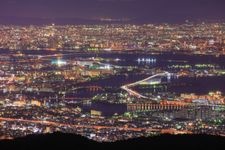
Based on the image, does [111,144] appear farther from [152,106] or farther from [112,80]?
[112,80]

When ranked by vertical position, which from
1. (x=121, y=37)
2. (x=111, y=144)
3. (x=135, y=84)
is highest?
(x=121, y=37)

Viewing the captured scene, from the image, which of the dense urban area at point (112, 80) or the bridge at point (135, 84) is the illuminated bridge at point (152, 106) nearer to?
the dense urban area at point (112, 80)

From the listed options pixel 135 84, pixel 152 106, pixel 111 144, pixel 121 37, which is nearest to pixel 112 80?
pixel 135 84

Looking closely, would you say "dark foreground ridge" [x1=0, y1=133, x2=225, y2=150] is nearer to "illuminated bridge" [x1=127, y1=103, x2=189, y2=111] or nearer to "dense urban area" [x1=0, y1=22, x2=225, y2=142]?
"dense urban area" [x1=0, y1=22, x2=225, y2=142]

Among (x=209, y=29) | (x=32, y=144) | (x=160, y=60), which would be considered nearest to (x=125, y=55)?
(x=160, y=60)

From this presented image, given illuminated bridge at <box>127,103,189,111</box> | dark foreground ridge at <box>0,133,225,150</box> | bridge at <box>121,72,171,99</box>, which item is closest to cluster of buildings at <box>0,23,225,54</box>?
bridge at <box>121,72,171,99</box>

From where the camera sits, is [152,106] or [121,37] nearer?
[152,106]

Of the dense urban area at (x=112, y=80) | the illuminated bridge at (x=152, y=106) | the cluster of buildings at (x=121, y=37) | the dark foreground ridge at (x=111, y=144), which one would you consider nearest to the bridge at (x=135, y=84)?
the dense urban area at (x=112, y=80)

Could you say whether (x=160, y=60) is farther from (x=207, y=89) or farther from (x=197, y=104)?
(x=197, y=104)
